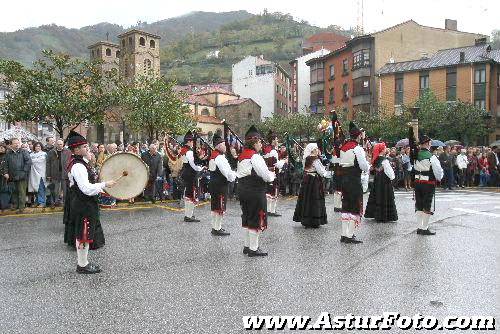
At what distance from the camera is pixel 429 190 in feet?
34.6

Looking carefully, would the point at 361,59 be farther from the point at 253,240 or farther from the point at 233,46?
the point at 233,46

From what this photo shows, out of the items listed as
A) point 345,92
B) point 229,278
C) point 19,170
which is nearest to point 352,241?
point 229,278

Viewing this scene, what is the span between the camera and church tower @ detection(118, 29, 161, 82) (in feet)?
279

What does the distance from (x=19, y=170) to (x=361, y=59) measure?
43474 millimetres

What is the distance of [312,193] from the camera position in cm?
1141

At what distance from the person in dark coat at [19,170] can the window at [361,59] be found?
140ft

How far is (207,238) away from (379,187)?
470 cm

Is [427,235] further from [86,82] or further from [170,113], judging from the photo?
[170,113]

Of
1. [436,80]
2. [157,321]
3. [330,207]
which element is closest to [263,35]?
[436,80]

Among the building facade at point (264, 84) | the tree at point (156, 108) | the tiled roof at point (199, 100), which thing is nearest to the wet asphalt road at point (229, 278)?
the tree at point (156, 108)

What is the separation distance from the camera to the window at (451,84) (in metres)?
46.0

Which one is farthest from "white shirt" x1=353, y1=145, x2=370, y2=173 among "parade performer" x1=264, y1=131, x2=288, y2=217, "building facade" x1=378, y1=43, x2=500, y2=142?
"building facade" x1=378, y1=43, x2=500, y2=142

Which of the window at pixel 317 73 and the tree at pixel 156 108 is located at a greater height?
the window at pixel 317 73

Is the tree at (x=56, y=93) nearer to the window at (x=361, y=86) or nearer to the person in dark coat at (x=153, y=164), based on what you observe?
the person in dark coat at (x=153, y=164)
